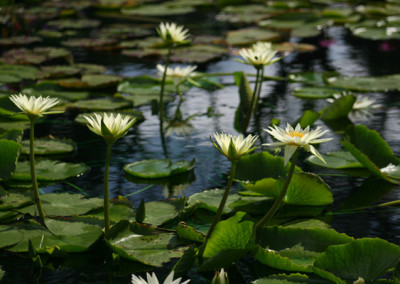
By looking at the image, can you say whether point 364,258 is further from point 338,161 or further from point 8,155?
point 8,155

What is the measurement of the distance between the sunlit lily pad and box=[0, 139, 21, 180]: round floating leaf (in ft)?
9.17

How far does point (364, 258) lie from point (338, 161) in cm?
82

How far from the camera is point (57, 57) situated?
390 centimetres

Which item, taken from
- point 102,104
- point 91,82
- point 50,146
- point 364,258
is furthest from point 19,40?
point 364,258

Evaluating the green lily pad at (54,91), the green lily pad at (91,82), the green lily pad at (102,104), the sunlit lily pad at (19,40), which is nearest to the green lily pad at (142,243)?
the green lily pad at (102,104)

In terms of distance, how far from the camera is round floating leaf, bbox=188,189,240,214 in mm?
1682

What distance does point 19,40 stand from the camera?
14.5 feet

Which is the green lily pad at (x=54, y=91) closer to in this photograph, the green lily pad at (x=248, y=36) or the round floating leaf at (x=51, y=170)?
the round floating leaf at (x=51, y=170)

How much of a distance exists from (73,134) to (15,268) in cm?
116

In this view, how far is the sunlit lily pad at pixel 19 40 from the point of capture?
436 centimetres

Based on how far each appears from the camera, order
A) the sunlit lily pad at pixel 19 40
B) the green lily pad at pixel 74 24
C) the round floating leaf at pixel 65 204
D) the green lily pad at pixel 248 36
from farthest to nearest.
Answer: the green lily pad at pixel 74 24 → the sunlit lily pad at pixel 19 40 → the green lily pad at pixel 248 36 → the round floating leaf at pixel 65 204

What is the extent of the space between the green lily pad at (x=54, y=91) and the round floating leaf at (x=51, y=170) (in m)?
0.95

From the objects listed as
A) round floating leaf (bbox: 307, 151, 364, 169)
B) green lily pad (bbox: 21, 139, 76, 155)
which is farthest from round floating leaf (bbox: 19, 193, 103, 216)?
round floating leaf (bbox: 307, 151, 364, 169)

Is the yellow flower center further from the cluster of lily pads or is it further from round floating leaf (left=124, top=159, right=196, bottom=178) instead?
round floating leaf (left=124, top=159, right=196, bottom=178)
